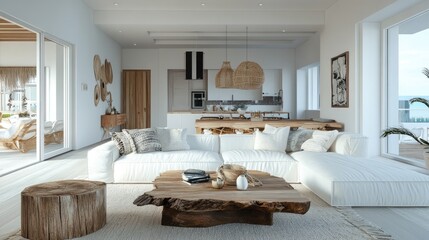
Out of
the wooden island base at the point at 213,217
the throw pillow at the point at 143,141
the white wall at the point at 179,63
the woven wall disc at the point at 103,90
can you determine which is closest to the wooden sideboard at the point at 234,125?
the throw pillow at the point at 143,141

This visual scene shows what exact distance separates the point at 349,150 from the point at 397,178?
1377 mm

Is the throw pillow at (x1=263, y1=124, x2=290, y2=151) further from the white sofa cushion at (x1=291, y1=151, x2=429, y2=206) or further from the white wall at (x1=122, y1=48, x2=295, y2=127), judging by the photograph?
the white wall at (x1=122, y1=48, x2=295, y2=127)

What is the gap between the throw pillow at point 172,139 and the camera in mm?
5355

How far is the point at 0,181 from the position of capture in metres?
5.19

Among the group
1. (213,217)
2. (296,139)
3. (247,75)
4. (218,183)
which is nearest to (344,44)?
(247,75)

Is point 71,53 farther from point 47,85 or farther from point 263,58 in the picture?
point 263,58

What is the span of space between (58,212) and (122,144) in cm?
231

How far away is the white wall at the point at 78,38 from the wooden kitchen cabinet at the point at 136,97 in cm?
166

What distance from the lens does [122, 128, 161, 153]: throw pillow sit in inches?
202

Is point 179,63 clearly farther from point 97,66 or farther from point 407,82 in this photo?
point 407,82

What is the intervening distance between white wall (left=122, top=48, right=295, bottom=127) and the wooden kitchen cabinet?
0.63 ft

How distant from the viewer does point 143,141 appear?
5180 millimetres

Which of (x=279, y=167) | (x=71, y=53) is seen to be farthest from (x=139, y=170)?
(x=71, y=53)

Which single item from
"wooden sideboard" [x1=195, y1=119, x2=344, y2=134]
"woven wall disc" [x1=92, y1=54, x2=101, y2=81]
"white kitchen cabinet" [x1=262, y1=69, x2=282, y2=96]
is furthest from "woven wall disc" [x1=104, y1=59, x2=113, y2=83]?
"white kitchen cabinet" [x1=262, y1=69, x2=282, y2=96]
